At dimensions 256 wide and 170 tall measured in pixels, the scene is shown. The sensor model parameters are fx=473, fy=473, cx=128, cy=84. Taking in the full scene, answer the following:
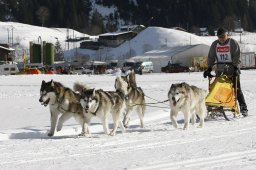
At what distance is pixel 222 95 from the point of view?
678cm

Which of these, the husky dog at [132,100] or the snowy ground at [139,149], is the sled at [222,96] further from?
the husky dog at [132,100]

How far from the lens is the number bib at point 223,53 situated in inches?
277

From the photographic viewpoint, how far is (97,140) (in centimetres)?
521

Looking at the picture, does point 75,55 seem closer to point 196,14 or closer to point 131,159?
point 196,14

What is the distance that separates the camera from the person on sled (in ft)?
22.9

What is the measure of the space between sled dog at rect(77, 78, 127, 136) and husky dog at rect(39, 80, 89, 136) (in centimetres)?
20

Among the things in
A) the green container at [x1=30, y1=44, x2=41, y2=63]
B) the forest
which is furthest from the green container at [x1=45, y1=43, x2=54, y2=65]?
the forest

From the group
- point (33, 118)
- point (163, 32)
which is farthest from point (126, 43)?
point (33, 118)

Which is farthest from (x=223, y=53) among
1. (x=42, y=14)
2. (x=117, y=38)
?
(x=42, y=14)

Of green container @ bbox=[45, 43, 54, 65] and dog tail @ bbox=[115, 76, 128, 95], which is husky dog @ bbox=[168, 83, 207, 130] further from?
green container @ bbox=[45, 43, 54, 65]

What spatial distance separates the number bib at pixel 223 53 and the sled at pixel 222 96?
28cm

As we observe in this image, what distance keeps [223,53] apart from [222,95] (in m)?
0.70

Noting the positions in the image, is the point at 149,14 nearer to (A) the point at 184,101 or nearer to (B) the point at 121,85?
(B) the point at 121,85

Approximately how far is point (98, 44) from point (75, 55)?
8.62 metres
